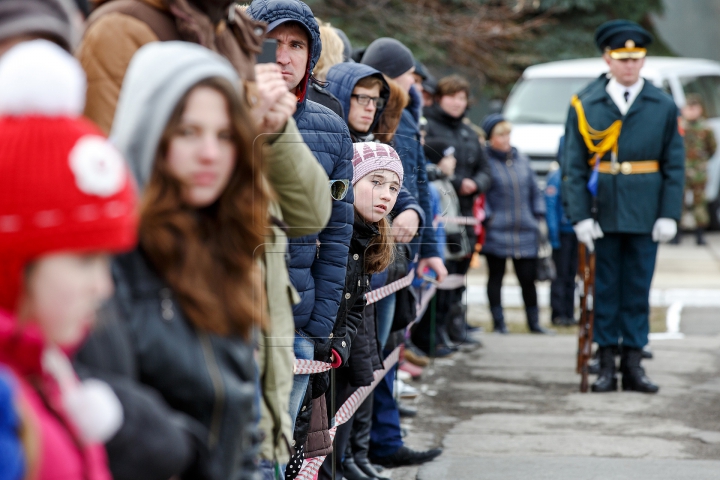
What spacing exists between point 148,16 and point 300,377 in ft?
5.70

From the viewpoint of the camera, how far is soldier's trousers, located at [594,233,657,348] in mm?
7930

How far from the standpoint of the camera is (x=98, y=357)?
6.63ft

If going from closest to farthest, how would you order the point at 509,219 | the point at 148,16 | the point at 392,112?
the point at 148,16
the point at 392,112
the point at 509,219

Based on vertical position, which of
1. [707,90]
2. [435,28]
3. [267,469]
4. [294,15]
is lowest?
[267,469]

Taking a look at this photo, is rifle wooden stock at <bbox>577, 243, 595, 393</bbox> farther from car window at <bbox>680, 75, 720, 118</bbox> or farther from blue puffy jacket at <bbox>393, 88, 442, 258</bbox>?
car window at <bbox>680, 75, 720, 118</bbox>

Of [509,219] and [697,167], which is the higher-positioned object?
[697,167]

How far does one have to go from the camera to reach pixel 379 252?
4.70 m

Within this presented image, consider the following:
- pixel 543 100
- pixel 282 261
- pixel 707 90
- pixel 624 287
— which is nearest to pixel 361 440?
pixel 282 261

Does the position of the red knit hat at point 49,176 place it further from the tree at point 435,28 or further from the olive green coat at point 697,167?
the olive green coat at point 697,167

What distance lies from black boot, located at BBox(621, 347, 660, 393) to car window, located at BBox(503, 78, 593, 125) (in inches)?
317

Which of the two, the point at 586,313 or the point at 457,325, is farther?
the point at 457,325

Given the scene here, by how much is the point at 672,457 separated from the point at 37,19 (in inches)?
189

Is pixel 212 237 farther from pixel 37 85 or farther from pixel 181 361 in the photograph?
pixel 37 85

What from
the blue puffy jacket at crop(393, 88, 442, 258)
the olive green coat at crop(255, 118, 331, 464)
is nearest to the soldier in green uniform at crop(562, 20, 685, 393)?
the blue puffy jacket at crop(393, 88, 442, 258)
